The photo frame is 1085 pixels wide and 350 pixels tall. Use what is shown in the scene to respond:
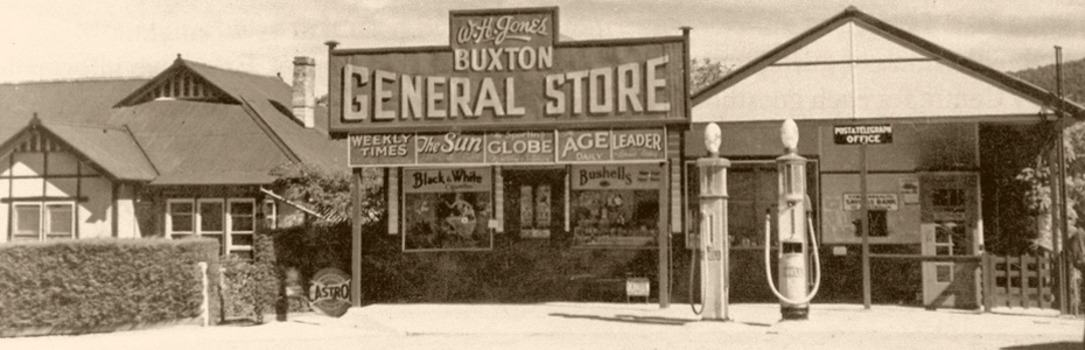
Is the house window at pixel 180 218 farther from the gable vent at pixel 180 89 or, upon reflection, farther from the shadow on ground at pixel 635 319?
the shadow on ground at pixel 635 319

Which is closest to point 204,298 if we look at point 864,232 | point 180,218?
point 864,232

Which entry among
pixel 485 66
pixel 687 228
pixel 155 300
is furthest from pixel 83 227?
pixel 687 228

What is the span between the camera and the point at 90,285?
17.7m

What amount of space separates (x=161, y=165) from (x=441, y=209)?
1134cm

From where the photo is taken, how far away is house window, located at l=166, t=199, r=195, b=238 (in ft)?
96.6

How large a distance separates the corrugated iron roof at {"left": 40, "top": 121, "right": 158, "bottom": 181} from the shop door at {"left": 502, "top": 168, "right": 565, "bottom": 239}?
445 inches

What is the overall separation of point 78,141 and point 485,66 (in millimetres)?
13719

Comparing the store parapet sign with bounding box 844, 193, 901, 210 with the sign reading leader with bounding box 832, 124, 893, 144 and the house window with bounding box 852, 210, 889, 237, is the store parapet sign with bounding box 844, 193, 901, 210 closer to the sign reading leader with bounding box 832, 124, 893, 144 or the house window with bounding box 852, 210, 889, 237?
the house window with bounding box 852, 210, 889, 237

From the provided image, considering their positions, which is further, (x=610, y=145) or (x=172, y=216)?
(x=172, y=216)

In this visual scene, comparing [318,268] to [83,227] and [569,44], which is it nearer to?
[569,44]

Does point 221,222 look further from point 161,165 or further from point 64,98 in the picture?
point 64,98

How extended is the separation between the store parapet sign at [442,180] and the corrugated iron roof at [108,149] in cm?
959

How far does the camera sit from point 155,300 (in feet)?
59.9

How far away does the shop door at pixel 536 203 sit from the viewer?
22266 mm
